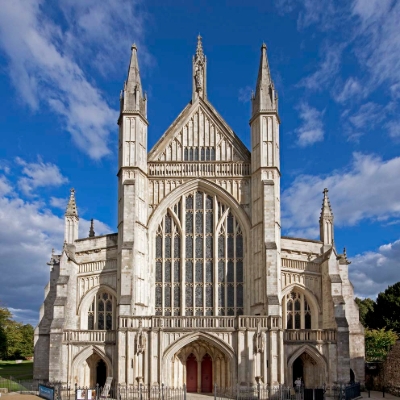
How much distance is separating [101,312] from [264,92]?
59.6ft

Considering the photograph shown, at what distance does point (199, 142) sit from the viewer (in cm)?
4106

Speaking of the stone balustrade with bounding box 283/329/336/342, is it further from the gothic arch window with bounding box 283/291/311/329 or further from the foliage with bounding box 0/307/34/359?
the foliage with bounding box 0/307/34/359

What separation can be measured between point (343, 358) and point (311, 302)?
4933 mm

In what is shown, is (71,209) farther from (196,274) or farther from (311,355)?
(311,355)

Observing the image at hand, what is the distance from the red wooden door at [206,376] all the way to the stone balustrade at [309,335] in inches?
203

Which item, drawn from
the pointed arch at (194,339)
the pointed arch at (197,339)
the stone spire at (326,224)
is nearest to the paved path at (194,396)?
the pointed arch at (197,339)

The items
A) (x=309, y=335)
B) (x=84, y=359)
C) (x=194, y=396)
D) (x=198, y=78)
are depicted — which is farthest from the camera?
(x=198, y=78)

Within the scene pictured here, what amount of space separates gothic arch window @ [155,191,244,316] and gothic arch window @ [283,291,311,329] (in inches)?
123

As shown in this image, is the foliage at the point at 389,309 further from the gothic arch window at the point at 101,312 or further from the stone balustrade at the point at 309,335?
the gothic arch window at the point at 101,312

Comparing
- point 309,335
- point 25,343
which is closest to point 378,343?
point 309,335

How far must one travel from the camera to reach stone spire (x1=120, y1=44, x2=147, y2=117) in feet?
132

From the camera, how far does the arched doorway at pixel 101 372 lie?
38178mm

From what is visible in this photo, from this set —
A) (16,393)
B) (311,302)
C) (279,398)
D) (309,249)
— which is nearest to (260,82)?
(309,249)

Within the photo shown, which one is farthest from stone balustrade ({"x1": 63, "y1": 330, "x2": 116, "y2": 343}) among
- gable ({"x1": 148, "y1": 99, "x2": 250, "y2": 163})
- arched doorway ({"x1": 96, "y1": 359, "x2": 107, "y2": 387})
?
gable ({"x1": 148, "y1": 99, "x2": 250, "y2": 163})
